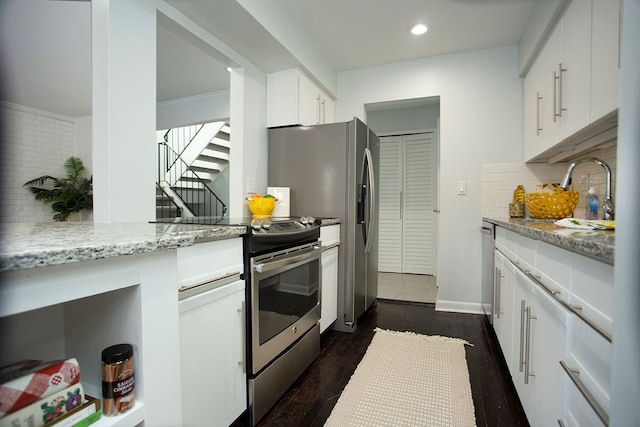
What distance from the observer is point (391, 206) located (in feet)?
15.4

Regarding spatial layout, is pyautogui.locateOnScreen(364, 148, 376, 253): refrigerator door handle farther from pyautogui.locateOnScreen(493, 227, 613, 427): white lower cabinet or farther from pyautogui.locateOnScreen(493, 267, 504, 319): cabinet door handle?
pyautogui.locateOnScreen(493, 227, 613, 427): white lower cabinet

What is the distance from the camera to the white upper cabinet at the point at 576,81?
138 centimetres

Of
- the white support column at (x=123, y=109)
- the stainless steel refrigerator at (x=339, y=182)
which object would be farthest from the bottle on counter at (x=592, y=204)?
the white support column at (x=123, y=109)

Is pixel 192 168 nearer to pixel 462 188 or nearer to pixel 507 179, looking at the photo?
pixel 462 188

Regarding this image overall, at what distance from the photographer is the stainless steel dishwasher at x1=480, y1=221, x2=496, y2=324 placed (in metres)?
2.51

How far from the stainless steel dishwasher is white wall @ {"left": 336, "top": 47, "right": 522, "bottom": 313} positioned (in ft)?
0.44

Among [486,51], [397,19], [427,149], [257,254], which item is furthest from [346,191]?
[427,149]

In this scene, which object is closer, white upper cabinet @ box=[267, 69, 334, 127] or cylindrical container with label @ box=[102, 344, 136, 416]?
cylindrical container with label @ box=[102, 344, 136, 416]

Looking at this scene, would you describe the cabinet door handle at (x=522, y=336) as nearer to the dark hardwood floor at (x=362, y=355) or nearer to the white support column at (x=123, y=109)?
the dark hardwood floor at (x=362, y=355)

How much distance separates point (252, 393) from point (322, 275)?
96 cm

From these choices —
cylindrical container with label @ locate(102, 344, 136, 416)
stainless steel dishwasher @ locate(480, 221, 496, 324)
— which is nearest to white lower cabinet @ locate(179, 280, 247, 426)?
cylindrical container with label @ locate(102, 344, 136, 416)

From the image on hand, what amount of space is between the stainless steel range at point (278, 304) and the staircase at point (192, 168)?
3.82 meters

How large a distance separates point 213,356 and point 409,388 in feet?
3.50

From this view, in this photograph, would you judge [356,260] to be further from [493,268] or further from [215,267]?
[215,267]
